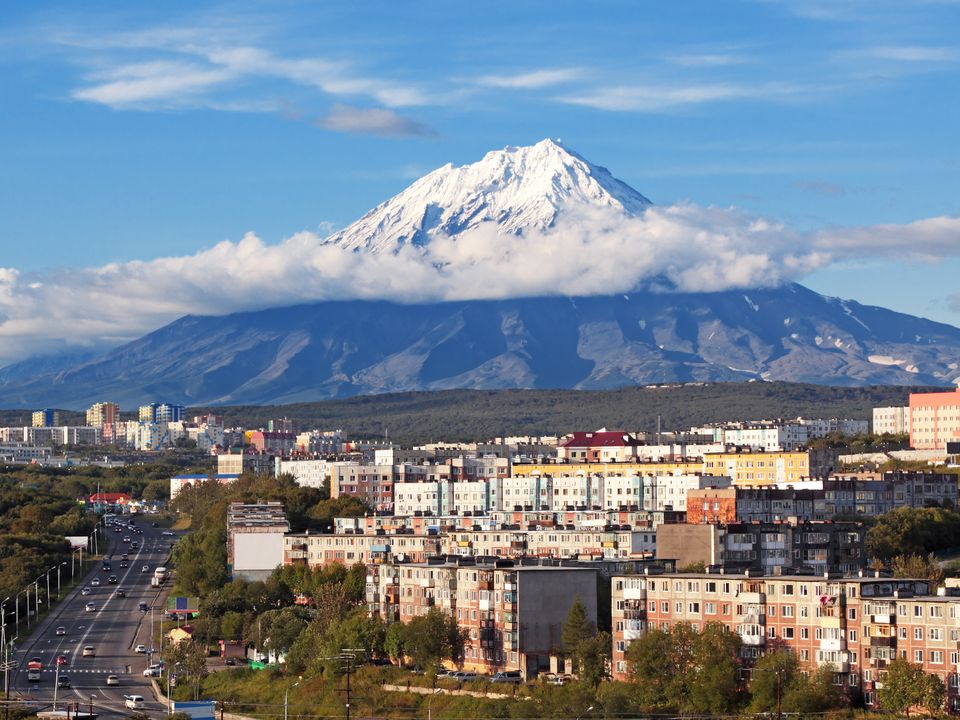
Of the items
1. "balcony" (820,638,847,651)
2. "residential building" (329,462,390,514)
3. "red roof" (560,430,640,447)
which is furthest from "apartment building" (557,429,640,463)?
"balcony" (820,638,847,651)

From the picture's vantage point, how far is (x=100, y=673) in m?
77.2

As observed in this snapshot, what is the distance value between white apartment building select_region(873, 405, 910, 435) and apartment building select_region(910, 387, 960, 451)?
25822 millimetres

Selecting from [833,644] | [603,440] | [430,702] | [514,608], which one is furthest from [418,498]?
[833,644]

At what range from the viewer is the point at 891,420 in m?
184

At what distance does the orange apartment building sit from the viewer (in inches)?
2173

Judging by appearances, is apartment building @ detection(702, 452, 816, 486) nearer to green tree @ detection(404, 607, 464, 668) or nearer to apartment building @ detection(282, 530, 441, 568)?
apartment building @ detection(282, 530, 441, 568)

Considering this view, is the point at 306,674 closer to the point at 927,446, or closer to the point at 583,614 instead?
the point at 583,614

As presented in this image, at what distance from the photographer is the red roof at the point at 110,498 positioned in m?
183

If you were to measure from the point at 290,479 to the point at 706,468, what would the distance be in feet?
109

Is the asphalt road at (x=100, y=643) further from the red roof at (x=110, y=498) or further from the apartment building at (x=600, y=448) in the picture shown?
the red roof at (x=110, y=498)

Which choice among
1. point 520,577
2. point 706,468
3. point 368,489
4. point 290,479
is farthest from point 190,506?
point 520,577

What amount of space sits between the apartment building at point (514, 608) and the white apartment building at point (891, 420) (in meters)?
115

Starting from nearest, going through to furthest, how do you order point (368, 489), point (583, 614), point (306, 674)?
point (583, 614), point (306, 674), point (368, 489)

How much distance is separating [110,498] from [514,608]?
124928 millimetres
